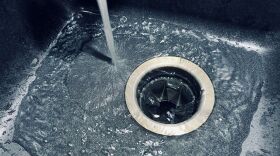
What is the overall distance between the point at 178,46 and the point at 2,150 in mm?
592

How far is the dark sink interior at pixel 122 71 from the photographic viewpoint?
1.00 metres

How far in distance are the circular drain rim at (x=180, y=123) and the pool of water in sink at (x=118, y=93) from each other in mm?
18

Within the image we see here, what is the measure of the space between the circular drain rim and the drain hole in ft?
0.05

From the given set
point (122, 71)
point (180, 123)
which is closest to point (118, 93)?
point (122, 71)

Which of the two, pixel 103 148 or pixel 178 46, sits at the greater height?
pixel 178 46

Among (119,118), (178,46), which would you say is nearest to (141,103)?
(119,118)

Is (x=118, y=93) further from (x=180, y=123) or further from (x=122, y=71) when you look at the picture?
(x=180, y=123)

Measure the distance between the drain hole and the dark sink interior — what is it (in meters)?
0.06

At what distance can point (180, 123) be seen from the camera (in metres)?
1.00

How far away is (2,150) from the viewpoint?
3.32 ft

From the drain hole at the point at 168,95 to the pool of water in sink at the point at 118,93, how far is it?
0.19 ft

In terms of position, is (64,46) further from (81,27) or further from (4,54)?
(4,54)

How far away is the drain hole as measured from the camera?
109 cm

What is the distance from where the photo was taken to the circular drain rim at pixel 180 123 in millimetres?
999
